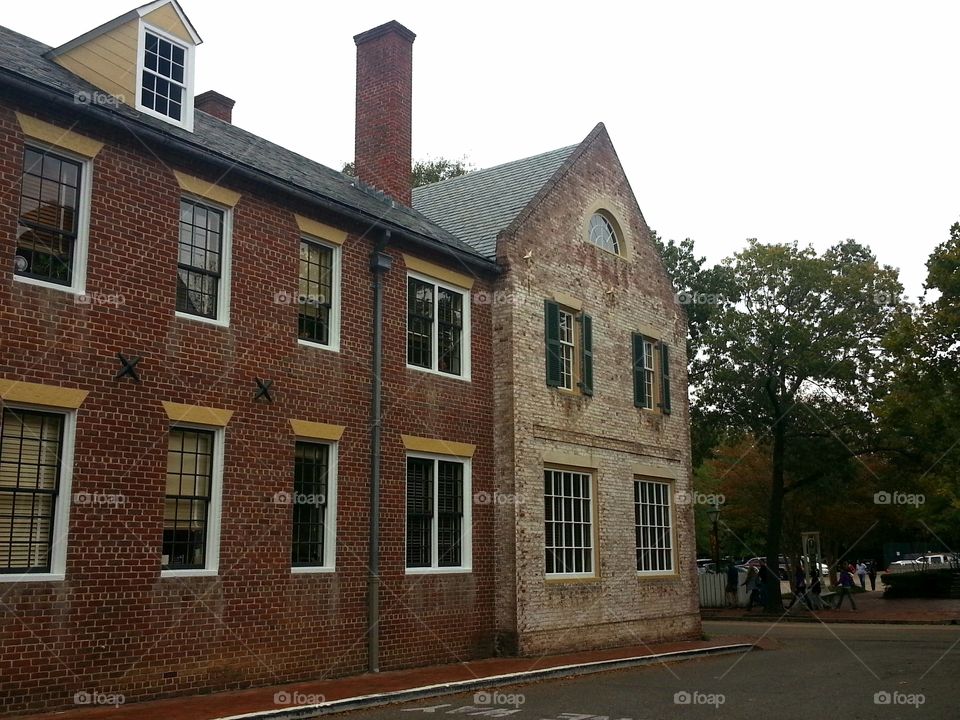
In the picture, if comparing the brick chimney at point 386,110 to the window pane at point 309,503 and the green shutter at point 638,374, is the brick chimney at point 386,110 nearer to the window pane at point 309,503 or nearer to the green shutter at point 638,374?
the green shutter at point 638,374

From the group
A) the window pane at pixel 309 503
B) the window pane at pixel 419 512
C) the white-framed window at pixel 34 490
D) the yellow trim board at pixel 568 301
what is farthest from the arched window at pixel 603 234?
the white-framed window at pixel 34 490

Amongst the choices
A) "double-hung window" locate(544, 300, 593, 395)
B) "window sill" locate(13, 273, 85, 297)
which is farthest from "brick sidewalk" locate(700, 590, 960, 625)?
"window sill" locate(13, 273, 85, 297)

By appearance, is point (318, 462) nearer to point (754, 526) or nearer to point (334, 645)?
point (334, 645)

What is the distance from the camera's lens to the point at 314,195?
1412cm

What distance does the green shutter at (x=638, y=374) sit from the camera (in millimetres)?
20953

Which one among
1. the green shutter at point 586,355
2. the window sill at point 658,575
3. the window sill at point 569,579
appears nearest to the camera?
the window sill at point 569,579

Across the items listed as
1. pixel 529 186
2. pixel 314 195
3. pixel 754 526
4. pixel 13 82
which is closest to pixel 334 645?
pixel 314 195

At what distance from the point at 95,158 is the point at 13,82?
1.29m

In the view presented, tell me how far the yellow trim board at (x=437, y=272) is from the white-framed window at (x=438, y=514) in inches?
121

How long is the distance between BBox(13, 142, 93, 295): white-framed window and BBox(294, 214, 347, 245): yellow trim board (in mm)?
3339

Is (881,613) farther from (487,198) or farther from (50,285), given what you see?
(50,285)

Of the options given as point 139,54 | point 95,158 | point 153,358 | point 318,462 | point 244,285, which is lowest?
point 318,462

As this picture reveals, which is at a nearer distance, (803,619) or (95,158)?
(95,158)

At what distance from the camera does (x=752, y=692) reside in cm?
1291
